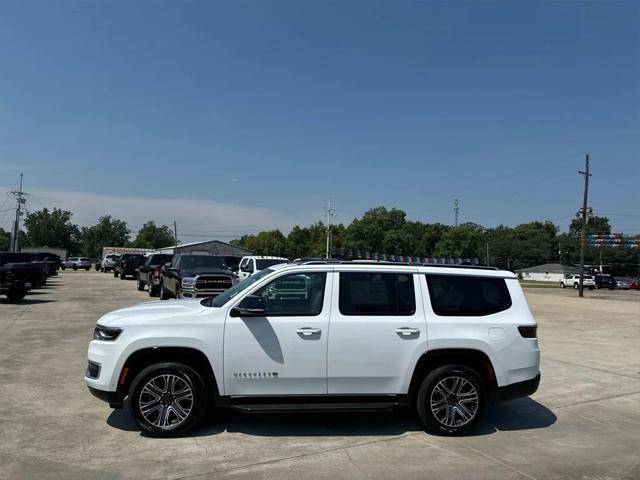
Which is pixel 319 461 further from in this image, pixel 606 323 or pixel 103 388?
pixel 606 323

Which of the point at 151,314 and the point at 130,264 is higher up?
the point at 151,314

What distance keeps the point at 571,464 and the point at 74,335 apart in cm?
1075

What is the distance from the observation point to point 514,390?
6.12 metres

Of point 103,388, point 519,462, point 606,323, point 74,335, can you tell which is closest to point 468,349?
point 519,462

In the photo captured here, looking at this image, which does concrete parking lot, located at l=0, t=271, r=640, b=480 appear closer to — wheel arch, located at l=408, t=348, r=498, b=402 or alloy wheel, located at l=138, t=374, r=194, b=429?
alloy wheel, located at l=138, t=374, r=194, b=429

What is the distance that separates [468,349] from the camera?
19.7 ft

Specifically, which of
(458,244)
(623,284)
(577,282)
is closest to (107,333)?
(577,282)

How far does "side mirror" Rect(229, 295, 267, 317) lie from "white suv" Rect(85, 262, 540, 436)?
15 mm

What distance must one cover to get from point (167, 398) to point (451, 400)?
302cm

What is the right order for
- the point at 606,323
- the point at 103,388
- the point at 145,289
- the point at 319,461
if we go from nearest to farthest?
the point at 319,461, the point at 103,388, the point at 606,323, the point at 145,289

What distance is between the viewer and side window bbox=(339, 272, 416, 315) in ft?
19.6

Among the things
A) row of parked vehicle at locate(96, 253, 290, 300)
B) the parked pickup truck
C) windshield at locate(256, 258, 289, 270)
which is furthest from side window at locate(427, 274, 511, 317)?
the parked pickup truck

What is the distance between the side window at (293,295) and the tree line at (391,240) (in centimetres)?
10248

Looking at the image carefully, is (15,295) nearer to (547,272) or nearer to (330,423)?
(330,423)
